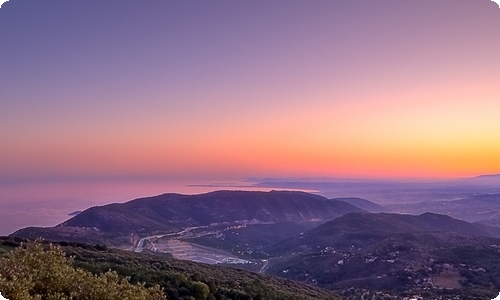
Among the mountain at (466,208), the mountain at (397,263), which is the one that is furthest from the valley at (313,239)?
the mountain at (466,208)

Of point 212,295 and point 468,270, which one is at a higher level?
point 212,295

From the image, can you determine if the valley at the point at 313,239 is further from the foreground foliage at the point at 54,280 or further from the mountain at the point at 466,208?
the foreground foliage at the point at 54,280

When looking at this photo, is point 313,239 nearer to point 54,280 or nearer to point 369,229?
point 369,229

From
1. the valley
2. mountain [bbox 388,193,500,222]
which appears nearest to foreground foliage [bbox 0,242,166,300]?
the valley

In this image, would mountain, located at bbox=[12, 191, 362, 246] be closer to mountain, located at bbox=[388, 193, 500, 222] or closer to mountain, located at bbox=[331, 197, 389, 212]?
mountain, located at bbox=[331, 197, 389, 212]

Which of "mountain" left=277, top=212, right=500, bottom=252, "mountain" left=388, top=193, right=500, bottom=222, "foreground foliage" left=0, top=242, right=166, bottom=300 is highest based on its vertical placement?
"foreground foliage" left=0, top=242, right=166, bottom=300

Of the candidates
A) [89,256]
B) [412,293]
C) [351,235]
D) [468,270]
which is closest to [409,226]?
[351,235]

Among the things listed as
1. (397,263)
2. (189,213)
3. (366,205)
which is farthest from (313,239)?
(366,205)

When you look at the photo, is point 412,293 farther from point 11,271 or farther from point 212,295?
point 11,271
